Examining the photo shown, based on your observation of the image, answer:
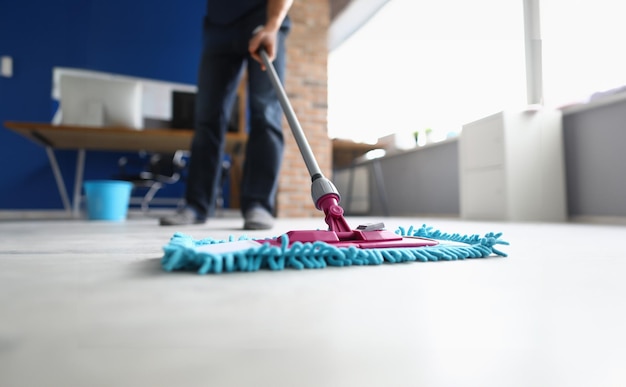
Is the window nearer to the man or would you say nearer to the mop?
the man

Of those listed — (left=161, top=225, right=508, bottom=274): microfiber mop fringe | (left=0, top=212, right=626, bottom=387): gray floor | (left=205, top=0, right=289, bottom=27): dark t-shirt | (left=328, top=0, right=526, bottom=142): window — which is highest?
(left=328, top=0, right=526, bottom=142): window

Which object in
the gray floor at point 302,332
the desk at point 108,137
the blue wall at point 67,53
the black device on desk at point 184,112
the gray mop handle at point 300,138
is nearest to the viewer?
the gray floor at point 302,332

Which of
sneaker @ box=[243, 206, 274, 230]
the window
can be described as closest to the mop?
sneaker @ box=[243, 206, 274, 230]

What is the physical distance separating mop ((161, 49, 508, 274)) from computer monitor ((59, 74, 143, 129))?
252cm

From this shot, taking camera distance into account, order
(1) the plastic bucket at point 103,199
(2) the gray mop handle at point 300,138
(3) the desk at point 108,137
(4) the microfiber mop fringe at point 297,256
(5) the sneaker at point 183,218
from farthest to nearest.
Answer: (3) the desk at point 108,137 → (1) the plastic bucket at point 103,199 → (5) the sneaker at point 183,218 → (2) the gray mop handle at point 300,138 → (4) the microfiber mop fringe at point 297,256

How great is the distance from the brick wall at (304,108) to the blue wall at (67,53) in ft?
5.27

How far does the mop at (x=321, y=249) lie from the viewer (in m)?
0.42

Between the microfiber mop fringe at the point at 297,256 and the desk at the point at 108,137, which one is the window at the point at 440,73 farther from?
the microfiber mop fringe at the point at 297,256

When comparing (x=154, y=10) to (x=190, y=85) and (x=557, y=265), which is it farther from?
(x=557, y=265)

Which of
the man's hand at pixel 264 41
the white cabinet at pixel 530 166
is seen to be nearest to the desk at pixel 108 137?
the man's hand at pixel 264 41

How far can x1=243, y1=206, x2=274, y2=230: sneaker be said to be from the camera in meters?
1.26

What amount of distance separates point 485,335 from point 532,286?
157mm

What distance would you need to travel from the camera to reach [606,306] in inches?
13.1

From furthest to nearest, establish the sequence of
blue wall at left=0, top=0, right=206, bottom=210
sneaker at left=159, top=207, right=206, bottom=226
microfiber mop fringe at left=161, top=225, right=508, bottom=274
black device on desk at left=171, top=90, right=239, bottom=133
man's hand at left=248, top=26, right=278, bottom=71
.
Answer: blue wall at left=0, top=0, right=206, bottom=210 → black device on desk at left=171, top=90, right=239, bottom=133 → sneaker at left=159, top=207, right=206, bottom=226 → man's hand at left=248, top=26, right=278, bottom=71 → microfiber mop fringe at left=161, top=225, right=508, bottom=274
